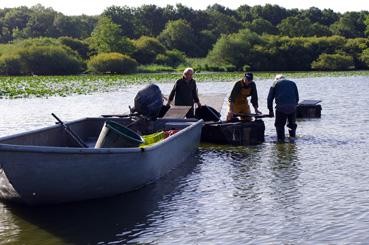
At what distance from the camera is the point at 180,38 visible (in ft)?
386

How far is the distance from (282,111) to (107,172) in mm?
7579

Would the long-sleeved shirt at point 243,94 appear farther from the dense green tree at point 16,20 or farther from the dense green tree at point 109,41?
the dense green tree at point 16,20

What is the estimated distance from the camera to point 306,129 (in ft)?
62.3

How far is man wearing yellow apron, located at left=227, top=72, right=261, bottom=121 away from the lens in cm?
1603

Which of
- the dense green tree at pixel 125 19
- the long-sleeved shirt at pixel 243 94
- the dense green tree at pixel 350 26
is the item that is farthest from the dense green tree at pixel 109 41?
the long-sleeved shirt at pixel 243 94

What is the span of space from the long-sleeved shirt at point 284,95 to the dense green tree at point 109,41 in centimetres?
7834

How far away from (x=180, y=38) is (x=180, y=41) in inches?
33.5

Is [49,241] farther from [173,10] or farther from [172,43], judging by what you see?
[173,10]

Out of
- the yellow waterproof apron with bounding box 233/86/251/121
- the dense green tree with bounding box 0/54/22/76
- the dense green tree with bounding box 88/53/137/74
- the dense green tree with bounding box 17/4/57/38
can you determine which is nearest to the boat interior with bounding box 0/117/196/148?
the yellow waterproof apron with bounding box 233/86/251/121

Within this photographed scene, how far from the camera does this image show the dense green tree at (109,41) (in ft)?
307

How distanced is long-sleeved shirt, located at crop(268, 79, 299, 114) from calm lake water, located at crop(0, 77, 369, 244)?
144 cm

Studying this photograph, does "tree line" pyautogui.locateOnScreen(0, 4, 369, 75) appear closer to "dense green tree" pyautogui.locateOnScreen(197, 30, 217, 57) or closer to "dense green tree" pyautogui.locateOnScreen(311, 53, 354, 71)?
"dense green tree" pyautogui.locateOnScreen(311, 53, 354, 71)

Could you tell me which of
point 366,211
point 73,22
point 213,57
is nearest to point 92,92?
point 366,211

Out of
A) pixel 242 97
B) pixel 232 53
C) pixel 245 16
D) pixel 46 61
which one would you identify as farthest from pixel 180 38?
pixel 242 97
